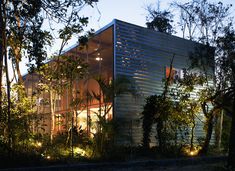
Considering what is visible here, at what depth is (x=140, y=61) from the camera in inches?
556

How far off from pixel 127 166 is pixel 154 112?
10.7 ft

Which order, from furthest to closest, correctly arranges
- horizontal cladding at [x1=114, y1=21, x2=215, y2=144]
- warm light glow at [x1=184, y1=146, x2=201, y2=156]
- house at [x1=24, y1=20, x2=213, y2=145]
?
horizontal cladding at [x1=114, y1=21, x2=215, y2=144]
house at [x1=24, y1=20, x2=213, y2=145]
warm light glow at [x1=184, y1=146, x2=201, y2=156]

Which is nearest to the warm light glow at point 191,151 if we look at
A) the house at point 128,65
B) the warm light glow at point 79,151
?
the house at point 128,65

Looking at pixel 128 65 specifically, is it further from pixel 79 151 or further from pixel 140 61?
pixel 79 151

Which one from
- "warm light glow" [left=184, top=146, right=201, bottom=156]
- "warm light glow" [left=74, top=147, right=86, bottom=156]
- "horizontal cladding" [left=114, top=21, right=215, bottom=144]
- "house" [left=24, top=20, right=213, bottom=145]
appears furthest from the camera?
"horizontal cladding" [left=114, top=21, right=215, bottom=144]

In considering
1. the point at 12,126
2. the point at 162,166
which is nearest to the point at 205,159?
the point at 162,166

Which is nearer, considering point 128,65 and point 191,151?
point 191,151

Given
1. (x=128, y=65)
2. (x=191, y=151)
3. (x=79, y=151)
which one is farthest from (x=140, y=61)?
(x=79, y=151)

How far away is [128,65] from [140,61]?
87 cm

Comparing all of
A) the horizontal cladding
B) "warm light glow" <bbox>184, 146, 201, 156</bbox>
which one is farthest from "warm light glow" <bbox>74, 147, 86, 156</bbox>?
"warm light glow" <bbox>184, 146, 201, 156</bbox>

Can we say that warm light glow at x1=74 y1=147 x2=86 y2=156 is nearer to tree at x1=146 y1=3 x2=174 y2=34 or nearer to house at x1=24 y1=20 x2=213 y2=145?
house at x1=24 y1=20 x2=213 y2=145

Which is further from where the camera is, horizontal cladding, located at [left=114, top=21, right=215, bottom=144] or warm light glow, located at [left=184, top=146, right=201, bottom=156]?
horizontal cladding, located at [left=114, top=21, right=215, bottom=144]

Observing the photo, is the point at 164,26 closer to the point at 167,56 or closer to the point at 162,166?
the point at 167,56

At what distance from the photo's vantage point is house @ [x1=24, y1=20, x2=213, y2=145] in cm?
1299
